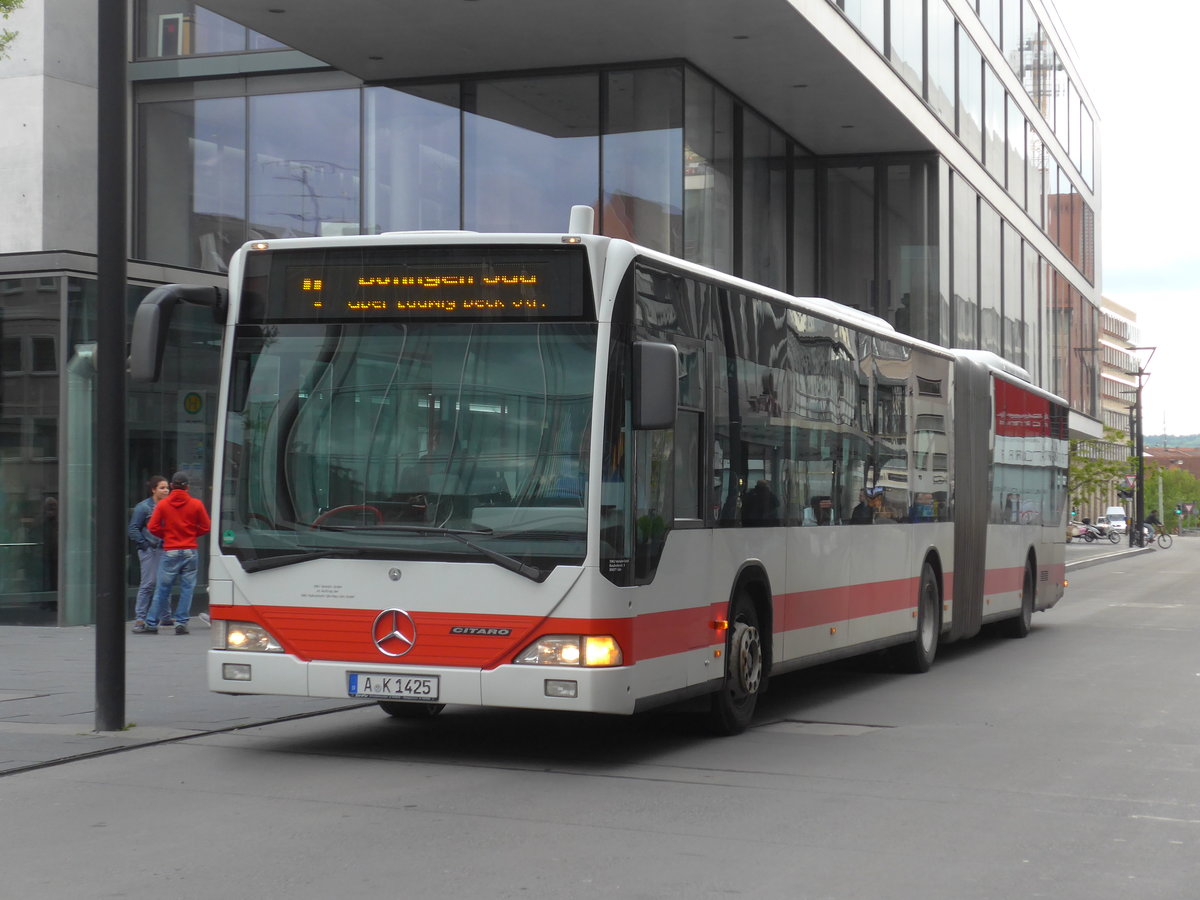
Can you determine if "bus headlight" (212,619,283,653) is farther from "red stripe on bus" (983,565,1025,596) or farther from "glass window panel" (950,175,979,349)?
"glass window panel" (950,175,979,349)

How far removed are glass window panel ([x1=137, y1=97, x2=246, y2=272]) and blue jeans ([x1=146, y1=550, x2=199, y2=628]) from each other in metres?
6.92

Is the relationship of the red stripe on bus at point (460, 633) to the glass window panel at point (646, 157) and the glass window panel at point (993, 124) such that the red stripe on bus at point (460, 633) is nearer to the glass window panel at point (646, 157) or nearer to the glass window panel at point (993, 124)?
the glass window panel at point (646, 157)

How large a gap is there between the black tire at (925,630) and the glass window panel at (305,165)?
11386 millimetres

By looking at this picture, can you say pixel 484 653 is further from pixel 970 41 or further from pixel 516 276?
pixel 970 41

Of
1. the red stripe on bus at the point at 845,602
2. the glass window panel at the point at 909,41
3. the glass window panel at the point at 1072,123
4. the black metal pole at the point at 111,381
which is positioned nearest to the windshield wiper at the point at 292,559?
the black metal pole at the point at 111,381

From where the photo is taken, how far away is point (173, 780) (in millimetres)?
8680

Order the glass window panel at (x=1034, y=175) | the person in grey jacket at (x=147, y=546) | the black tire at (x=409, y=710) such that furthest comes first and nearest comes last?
the glass window panel at (x=1034, y=175) < the person in grey jacket at (x=147, y=546) < the black tire at (x=409, y=710)

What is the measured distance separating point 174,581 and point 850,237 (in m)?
15.2

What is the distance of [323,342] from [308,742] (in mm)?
2608

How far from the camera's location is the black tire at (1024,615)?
2008cm

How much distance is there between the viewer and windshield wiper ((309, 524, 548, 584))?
8883 millimetres

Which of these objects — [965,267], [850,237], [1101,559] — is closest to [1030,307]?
[965,267]

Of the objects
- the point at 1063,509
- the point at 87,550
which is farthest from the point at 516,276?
the point at 1063,509

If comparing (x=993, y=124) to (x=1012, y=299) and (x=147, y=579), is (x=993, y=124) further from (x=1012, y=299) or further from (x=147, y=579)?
(x=147, y=579)
